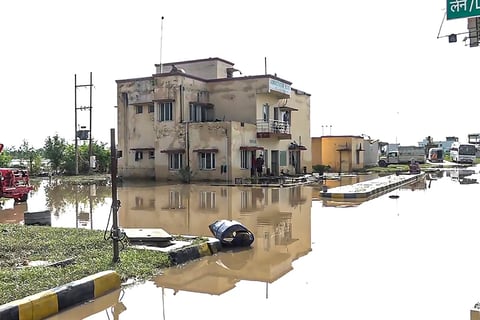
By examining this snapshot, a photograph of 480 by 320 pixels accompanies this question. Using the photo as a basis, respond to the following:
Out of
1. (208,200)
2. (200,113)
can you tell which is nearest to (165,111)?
(200,113)

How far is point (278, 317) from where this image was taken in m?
5.89

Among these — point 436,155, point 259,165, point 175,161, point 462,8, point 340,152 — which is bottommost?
point 259,165

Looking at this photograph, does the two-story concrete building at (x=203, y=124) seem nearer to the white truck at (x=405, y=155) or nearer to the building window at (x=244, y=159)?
the building window at (x=244, y=159)

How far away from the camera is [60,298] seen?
19.7 feet

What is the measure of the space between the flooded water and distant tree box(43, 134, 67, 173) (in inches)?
1078

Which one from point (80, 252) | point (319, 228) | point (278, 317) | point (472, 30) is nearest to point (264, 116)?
point (319, 228)

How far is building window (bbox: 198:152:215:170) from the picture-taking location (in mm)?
31391

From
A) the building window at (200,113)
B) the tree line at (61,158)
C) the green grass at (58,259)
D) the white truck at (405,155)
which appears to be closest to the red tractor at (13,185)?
the green grass at (58,259)

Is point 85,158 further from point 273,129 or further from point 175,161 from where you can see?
point 273,129

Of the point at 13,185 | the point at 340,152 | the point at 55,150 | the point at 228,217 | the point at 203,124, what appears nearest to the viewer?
the point at 228,217

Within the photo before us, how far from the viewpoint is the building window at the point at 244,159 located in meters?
32.1

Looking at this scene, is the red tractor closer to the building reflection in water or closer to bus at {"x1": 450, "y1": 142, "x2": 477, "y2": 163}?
the building reflection in water

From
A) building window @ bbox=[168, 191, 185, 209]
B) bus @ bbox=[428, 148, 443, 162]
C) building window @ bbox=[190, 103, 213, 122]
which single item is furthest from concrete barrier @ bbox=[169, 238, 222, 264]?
bus @ bbox=[428, 148, 443, 162]

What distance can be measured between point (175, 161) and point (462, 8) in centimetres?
2536
